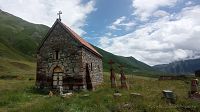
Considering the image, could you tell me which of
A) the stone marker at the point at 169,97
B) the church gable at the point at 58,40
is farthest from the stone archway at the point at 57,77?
the stone marker at the point at 169,97

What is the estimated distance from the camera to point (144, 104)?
15.3 meters

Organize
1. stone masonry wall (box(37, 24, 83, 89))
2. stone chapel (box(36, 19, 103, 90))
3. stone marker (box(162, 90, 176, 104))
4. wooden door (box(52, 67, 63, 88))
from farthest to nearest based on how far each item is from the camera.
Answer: wooden door (box(52, 67, 63, 88)) → stone masonry wall (box(37, 24, 83, 89)) → stone chapel (box(36, 19, 103, 90)) → stone marker (box(162, 90, 176, 104))

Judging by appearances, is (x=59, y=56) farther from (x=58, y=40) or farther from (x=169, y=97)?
(x=169, y=97)

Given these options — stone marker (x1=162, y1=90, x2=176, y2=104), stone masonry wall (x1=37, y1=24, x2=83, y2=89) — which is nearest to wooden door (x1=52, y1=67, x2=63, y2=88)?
stone masonry wall (x1=37, y1=24, x2=83, y2=89)

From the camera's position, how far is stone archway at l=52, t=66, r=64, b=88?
103ft

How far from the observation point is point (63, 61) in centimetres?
3122

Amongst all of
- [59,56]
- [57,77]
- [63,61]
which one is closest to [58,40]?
[59,56]

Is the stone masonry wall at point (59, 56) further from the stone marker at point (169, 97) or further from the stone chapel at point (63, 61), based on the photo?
the stone marker at point (169, 97)

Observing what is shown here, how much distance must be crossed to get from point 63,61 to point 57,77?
6.79 feet

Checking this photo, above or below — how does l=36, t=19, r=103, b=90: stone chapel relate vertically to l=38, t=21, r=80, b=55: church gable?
below

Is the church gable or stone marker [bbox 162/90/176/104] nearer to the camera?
stone marker [bbox 162/90/176/104]

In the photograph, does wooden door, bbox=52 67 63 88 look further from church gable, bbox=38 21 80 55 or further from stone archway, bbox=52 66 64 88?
church gable, bbox=38 21 80 55

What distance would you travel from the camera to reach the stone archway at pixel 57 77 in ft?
103

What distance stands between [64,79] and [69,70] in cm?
124
